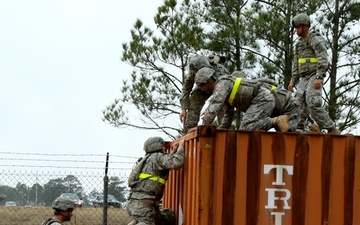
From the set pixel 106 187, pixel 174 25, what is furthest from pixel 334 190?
pixel 174 25

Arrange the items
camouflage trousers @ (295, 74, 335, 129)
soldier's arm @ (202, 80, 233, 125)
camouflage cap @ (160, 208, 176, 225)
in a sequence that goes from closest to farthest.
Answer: soldier's arm @ (202, 80, 233, 125), camouflage cap @ (160, 208, 176, 225), camouflage trousers @ (295, 74, 335, 129)

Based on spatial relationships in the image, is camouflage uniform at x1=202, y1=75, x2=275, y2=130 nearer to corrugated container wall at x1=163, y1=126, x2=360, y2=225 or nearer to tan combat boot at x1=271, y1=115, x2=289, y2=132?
tan combat boot at x1=271, y1=115, x2=289, y2=132

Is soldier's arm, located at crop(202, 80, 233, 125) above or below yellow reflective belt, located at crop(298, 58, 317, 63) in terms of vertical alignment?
below

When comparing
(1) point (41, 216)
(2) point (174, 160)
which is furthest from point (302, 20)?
(1) point (41, 216)

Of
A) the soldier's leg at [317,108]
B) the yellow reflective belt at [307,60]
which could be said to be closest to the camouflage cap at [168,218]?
the soldier's leg at [317,108]

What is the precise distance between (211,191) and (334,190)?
3.89 ft

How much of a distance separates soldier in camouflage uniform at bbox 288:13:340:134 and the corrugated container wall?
1769 millimetres

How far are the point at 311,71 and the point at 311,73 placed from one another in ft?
0.09

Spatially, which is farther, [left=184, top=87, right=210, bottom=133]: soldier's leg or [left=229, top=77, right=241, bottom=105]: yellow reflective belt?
[left=184, top=87, right=210, bottom=133]: soldier's leg

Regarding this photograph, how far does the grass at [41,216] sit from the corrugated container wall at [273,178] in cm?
648

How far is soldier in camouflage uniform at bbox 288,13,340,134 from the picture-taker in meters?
9.08

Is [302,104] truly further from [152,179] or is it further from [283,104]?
[152,179]

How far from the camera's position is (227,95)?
7996 mm

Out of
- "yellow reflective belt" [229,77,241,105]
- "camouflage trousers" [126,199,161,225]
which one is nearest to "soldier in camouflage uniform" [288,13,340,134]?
"yellow reflective belt" [229,77,241,105]
